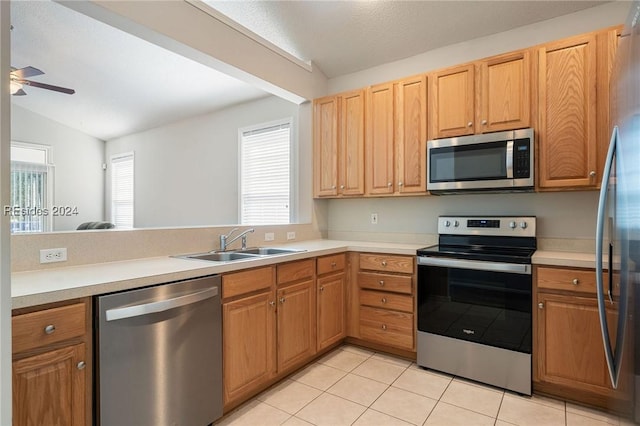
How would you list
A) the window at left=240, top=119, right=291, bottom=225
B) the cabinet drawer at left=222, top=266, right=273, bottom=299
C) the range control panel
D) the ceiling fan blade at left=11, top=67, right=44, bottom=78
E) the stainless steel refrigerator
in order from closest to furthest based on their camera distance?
the stainless steel refrigerator
the cabinet drawer at left=222, top=266, right=273, bottom=299
the range control panel
the ceiling fan blade at left=11, top=67, right=44, bottom=78
the window at left=240, top=119, right=291, bottom=225

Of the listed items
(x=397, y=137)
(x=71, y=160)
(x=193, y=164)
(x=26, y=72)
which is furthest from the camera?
(x=193, y=164)

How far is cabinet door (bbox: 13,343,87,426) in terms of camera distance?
1.17m

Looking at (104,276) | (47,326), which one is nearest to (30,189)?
(104,276)

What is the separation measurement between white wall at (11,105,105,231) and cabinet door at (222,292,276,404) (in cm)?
200

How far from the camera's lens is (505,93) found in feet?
8.22

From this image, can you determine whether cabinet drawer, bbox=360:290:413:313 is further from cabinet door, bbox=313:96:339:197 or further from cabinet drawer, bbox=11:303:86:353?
cabinet drawer, bbox=11:303:86:353

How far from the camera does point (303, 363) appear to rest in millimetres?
2555

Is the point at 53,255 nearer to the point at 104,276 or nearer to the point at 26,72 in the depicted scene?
the point at 104,276

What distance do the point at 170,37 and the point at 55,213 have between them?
1605mm

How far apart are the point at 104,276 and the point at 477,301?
2.26 m

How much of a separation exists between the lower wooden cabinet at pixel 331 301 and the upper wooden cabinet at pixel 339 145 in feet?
2.55

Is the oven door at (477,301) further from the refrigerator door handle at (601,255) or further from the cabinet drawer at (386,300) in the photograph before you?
the refrigerator door handle at (601,255)

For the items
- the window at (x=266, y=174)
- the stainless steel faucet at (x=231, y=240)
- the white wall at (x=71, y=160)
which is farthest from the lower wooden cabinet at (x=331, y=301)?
the white wall at (x=71, y=160)

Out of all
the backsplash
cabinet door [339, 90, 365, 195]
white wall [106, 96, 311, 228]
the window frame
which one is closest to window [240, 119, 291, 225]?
the window frame
